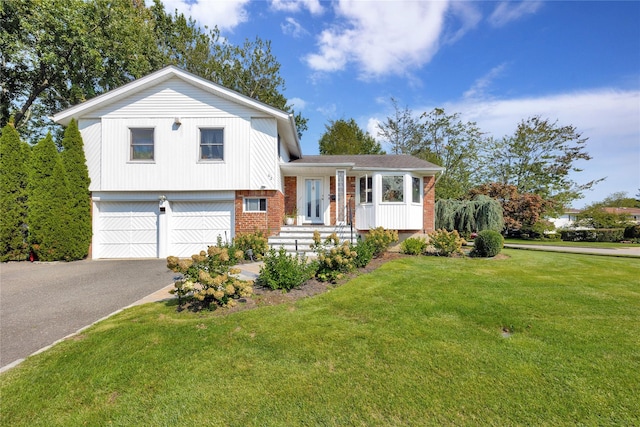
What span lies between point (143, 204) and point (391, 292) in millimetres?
10359

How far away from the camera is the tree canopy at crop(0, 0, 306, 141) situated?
13.9m

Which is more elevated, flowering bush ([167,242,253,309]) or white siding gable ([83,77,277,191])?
white siding gable ([83,77,277,191])

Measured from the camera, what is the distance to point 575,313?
478cm

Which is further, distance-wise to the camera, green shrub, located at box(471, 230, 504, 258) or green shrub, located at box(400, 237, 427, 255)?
green shrub, located at box(400, 237, 427, 255)

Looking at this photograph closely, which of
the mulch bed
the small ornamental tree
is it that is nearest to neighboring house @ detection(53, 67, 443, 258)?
the mulch bed

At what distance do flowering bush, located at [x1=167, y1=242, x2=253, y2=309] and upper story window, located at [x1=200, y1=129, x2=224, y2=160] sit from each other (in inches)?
277

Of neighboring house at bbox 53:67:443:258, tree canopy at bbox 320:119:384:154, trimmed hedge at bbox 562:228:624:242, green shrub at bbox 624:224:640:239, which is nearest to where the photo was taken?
neighboring house at bbox 53:67:443:258

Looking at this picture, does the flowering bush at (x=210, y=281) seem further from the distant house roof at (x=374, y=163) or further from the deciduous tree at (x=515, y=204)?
the deciduous tree at (x=515, y=204)

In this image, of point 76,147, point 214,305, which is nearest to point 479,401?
point 214,305

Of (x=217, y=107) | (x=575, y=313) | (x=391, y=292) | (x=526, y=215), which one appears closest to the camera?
(x=575, y=313)

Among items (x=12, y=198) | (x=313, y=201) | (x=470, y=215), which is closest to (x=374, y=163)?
(x=313, y=201)

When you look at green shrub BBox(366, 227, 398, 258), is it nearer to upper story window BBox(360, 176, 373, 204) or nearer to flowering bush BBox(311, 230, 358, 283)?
flowering bush BBox(311, 230, 358, 283)

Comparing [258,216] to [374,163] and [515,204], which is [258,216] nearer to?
[374,163]

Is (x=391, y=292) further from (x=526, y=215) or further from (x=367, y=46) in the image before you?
(x=526, y=215)
